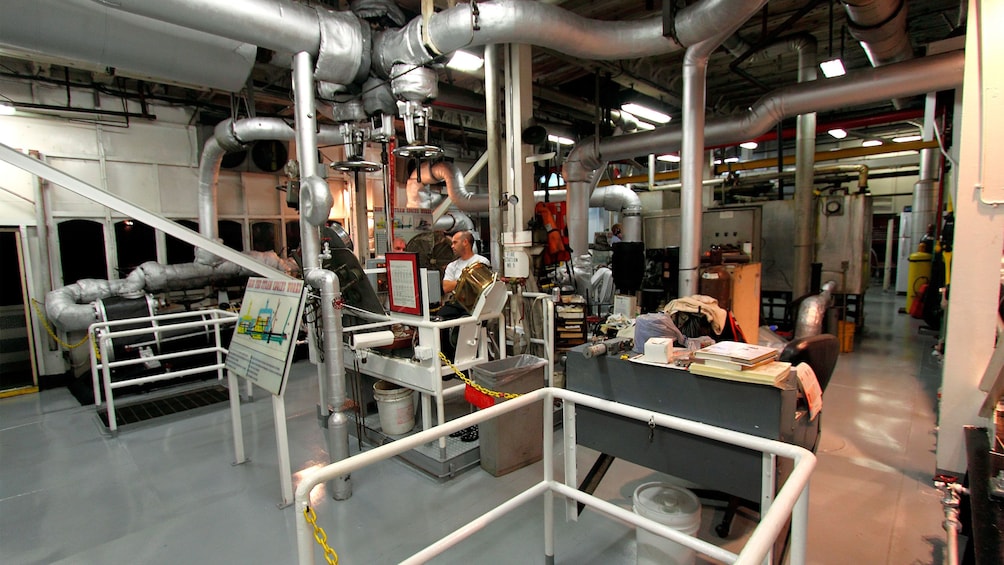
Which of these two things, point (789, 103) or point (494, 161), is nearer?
point (494, 161)

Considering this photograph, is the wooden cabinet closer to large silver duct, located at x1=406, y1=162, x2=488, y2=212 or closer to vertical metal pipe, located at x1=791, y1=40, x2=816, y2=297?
vertical metal pipe, located at x1=791, y1=40, x2=816, y2=297

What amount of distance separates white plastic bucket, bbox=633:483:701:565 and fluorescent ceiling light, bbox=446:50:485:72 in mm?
4517

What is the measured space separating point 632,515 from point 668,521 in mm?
468

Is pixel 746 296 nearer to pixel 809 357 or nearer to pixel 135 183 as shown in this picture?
pixel 809 357

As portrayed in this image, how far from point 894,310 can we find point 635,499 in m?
10.3

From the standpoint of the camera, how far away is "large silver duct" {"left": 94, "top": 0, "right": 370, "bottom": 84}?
9.01ft

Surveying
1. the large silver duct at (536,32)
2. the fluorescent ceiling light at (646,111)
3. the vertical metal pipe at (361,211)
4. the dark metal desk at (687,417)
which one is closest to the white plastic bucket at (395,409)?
the dark metal desk at (687,417)

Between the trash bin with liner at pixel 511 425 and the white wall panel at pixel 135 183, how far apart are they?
608 cm

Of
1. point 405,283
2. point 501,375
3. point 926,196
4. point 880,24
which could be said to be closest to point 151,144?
point 405,283

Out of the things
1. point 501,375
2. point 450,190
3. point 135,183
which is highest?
point 450,190

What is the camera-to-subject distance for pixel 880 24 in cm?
428

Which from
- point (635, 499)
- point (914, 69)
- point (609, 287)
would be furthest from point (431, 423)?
point (914, 69)

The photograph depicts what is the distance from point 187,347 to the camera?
20.2 feet

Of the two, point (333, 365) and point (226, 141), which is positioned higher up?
point (226, 141)
